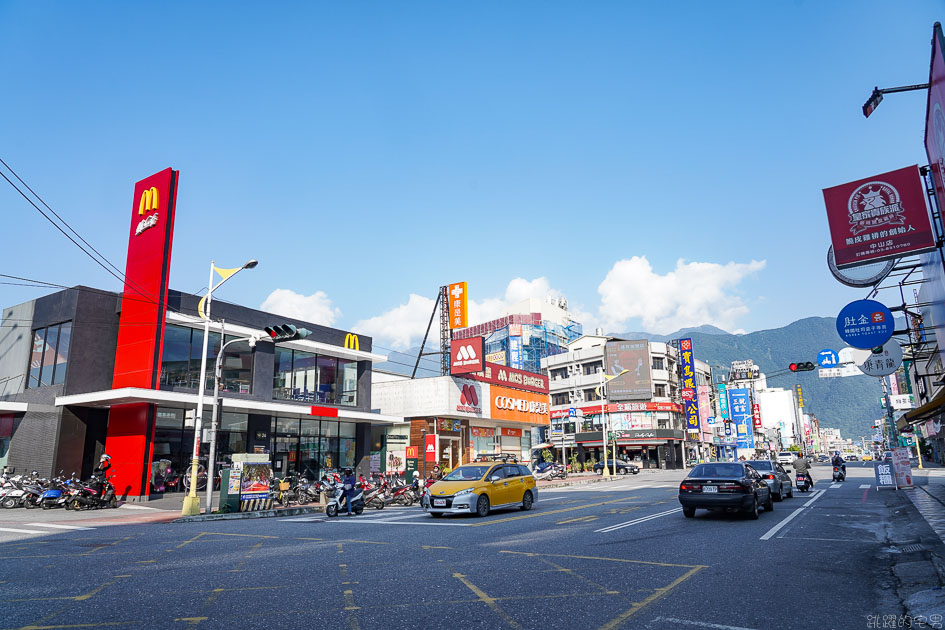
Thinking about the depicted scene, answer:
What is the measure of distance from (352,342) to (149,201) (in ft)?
43.4

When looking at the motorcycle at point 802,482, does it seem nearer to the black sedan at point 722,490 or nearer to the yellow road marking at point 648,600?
the black sedan at point 722,490

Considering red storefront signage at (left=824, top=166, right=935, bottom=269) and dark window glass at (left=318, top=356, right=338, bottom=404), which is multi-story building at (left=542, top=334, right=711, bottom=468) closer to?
dark window glass at (left=318, top=356, right=338, bottom=404)

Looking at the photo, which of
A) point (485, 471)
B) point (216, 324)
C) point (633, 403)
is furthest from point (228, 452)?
point (633, 403)

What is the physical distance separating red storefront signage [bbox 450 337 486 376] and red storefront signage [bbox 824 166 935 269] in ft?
94.1

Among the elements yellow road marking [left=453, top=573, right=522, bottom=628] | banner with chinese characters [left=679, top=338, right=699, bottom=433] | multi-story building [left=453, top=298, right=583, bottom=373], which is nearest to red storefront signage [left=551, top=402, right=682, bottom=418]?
banner with chinese characters [left=679, top=338, right=699, bottom=433]

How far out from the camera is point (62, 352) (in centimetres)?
2575

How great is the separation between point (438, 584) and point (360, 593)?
1.03 metres

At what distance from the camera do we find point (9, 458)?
2656cm

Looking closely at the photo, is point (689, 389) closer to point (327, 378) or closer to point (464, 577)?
point (327, 378)

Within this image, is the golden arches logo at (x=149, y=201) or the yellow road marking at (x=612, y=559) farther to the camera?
the golden arches logo at (x=149, y=201)

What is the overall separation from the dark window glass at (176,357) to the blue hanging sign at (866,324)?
24850 millimetres

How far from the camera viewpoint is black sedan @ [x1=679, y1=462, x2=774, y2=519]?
48.2ft

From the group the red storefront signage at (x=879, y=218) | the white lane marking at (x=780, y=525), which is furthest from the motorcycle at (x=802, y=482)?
the red storefront signage at (x=879, y=218)

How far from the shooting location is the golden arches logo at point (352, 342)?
1362 inches
